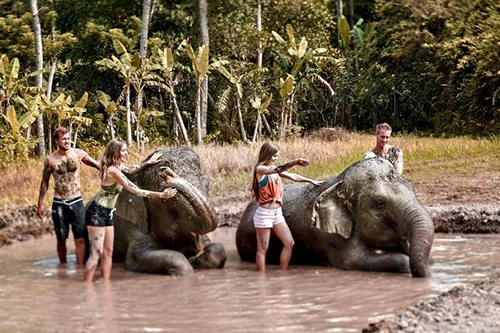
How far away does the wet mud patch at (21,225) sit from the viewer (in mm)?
13266

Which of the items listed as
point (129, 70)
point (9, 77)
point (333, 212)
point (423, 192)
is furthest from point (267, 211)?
point (129, 70)

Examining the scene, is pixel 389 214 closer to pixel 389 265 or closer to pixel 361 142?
pixel 389 265

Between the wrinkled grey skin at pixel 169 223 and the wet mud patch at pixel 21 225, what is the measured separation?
2.72 metres

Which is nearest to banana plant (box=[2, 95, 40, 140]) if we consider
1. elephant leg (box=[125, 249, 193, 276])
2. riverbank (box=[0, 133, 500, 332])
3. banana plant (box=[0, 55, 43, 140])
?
banana plant (box=[0, 55, 43, 140])

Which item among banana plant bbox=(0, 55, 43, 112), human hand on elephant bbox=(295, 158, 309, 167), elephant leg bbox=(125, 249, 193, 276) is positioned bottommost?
elephant leg bbox=(125, 249, 193, 276)

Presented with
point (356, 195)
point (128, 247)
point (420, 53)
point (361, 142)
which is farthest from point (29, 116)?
point (420, 53)

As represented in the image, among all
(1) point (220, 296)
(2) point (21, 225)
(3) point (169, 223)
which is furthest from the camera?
(2) point (21, 225)

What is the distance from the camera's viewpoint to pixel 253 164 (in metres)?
21.4

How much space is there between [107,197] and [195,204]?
96 centimetres

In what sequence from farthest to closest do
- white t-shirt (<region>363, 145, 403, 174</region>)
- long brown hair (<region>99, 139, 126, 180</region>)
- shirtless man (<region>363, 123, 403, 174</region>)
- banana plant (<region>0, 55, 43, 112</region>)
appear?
banana plant (<region>0, 55, 43, 112</region>), white t-shirt (<region>363, 145, 403, 174</region>), shirtless man (<region>363, 123, 403, 174</region>), long brown hair (<region>99, 139, 126, 180</region>)

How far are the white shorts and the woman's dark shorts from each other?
5.70 ft

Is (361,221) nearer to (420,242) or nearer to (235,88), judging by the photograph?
(420,242)

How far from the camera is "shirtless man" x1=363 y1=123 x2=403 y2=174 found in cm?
1100

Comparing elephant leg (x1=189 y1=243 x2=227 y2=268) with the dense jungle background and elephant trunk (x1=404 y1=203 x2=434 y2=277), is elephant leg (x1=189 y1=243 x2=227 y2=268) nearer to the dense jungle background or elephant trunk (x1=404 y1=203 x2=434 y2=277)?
elephant trunk (x1=404 y1=203 x2=434 y2=277)
